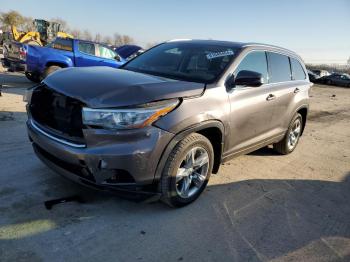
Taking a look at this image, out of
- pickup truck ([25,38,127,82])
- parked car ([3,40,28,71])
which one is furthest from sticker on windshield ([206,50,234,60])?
parked car ([3,40,28,71])

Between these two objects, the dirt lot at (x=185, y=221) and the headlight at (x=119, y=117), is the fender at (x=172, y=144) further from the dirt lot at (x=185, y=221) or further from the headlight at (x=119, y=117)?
the dirt lot at (x=185, y=221)

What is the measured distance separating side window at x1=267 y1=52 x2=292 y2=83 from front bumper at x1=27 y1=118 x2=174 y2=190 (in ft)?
8.48

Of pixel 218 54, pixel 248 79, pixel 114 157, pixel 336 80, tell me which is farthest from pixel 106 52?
pixel 336 80

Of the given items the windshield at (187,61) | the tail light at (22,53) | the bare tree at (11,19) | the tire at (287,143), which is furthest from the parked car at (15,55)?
the bare tree at (11,19)

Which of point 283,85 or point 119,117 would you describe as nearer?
point 119,117

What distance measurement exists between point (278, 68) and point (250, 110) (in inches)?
53.6

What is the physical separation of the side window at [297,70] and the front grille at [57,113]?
4.12 meters

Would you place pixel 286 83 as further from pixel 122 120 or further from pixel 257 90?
pixel 122 120

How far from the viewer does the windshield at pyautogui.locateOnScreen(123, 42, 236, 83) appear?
444cm

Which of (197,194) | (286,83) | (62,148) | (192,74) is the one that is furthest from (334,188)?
(62,148)

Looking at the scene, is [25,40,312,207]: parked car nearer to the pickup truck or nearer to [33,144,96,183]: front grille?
[33,144,96,183]: front grille

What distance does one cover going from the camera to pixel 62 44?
39.3ft

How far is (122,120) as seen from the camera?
10.9 feet

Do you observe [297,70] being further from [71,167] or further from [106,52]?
[106,52]
